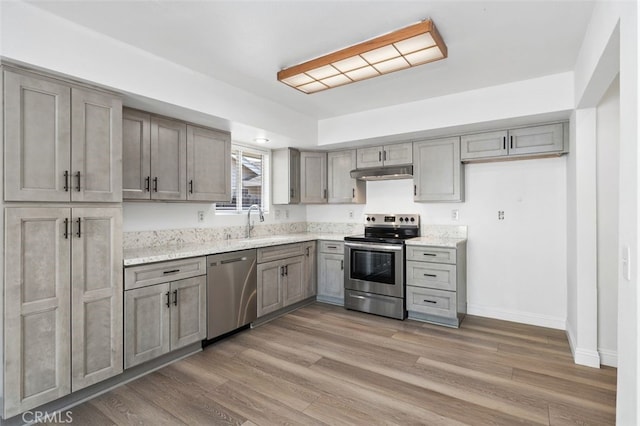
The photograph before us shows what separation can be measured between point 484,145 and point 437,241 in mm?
1191

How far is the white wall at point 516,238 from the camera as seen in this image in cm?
359

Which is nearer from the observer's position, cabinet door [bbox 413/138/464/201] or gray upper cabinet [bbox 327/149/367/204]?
cabinet door [bbox 413/138/464/201]

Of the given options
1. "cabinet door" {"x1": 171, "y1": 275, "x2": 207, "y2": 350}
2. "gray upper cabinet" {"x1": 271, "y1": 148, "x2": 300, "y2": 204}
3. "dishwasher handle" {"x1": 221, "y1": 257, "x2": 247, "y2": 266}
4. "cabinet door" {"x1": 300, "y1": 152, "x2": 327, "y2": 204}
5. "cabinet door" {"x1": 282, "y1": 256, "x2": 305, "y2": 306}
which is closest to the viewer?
"cabinet door" {"x1": 171, "y1": 275, "x2": 207, "y2": 350}

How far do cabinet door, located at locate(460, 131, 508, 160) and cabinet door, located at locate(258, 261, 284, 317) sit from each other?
2.53 metres

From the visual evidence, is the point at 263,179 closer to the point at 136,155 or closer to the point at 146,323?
the point at 136,155

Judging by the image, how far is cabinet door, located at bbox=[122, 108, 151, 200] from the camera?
2.82 m

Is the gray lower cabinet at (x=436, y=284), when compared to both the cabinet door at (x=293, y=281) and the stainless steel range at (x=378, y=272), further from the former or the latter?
the cabinet door at (x=293, y=281)

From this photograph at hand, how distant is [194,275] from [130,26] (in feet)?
6.48

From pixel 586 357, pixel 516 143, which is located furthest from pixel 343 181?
pixel 586 357

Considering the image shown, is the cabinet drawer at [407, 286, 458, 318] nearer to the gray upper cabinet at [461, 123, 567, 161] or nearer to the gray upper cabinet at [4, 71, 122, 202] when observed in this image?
the gray upper cabinet at [461, 123, 567, 161]

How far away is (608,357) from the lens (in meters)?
2.72

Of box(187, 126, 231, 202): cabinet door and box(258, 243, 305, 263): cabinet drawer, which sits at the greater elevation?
box(187, 126, 231, 202): cabinet door

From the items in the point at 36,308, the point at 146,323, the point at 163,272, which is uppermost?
the point at 163,272

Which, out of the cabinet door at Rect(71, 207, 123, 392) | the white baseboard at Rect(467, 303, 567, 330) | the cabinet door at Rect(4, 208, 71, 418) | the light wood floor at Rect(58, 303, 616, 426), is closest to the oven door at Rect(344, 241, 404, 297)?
the light wood floor at Rect(58, 303, 616, 426)
